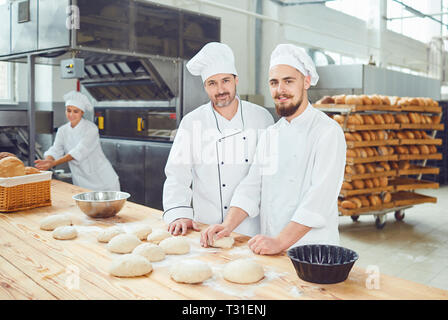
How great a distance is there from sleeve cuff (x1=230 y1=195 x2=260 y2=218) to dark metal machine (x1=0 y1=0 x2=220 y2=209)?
2.22 metres

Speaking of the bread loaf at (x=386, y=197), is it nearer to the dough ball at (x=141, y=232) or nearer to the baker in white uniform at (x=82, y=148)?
the baker in white uniform at (x=82, y=148)

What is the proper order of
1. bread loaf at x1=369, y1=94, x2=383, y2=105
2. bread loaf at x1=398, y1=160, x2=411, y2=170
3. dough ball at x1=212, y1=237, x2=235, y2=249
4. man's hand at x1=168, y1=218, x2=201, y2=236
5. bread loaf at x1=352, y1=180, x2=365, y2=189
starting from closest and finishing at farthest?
1. dough ball at x1=212, y1=237, x2=235, y2=249
2. man's hand at x1=168, y1=218, x2=201, y2=236
3. bread loaf at x1=352, y1=180, x2=365, y2=189
4. bread loaf at x1=369, y1=94, x2=383, y2=105
5. bread loaf at x1=398, y1=160, x2=411, y2=170

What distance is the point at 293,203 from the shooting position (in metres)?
1.93

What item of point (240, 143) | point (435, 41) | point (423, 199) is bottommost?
point (423, 199)

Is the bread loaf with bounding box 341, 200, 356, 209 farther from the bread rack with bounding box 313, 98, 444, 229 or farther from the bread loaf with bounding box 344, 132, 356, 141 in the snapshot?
the bread loaf with bounding box 344, 132, 356, 141

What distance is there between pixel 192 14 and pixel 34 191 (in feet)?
11.2

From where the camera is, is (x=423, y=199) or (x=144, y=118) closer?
(x=144, y=118)

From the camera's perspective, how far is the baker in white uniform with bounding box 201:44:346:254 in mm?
1698

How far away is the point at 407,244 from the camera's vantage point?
16.0 ft

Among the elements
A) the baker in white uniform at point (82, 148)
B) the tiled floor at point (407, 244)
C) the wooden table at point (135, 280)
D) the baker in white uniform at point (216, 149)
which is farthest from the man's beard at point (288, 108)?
the baker in white uniform at point (82, 148)

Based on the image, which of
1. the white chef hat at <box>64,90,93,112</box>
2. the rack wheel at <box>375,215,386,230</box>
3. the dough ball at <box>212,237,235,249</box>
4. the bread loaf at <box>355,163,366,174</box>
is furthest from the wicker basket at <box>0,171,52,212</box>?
the rack wheel at <box>375,215,386,230</box>
